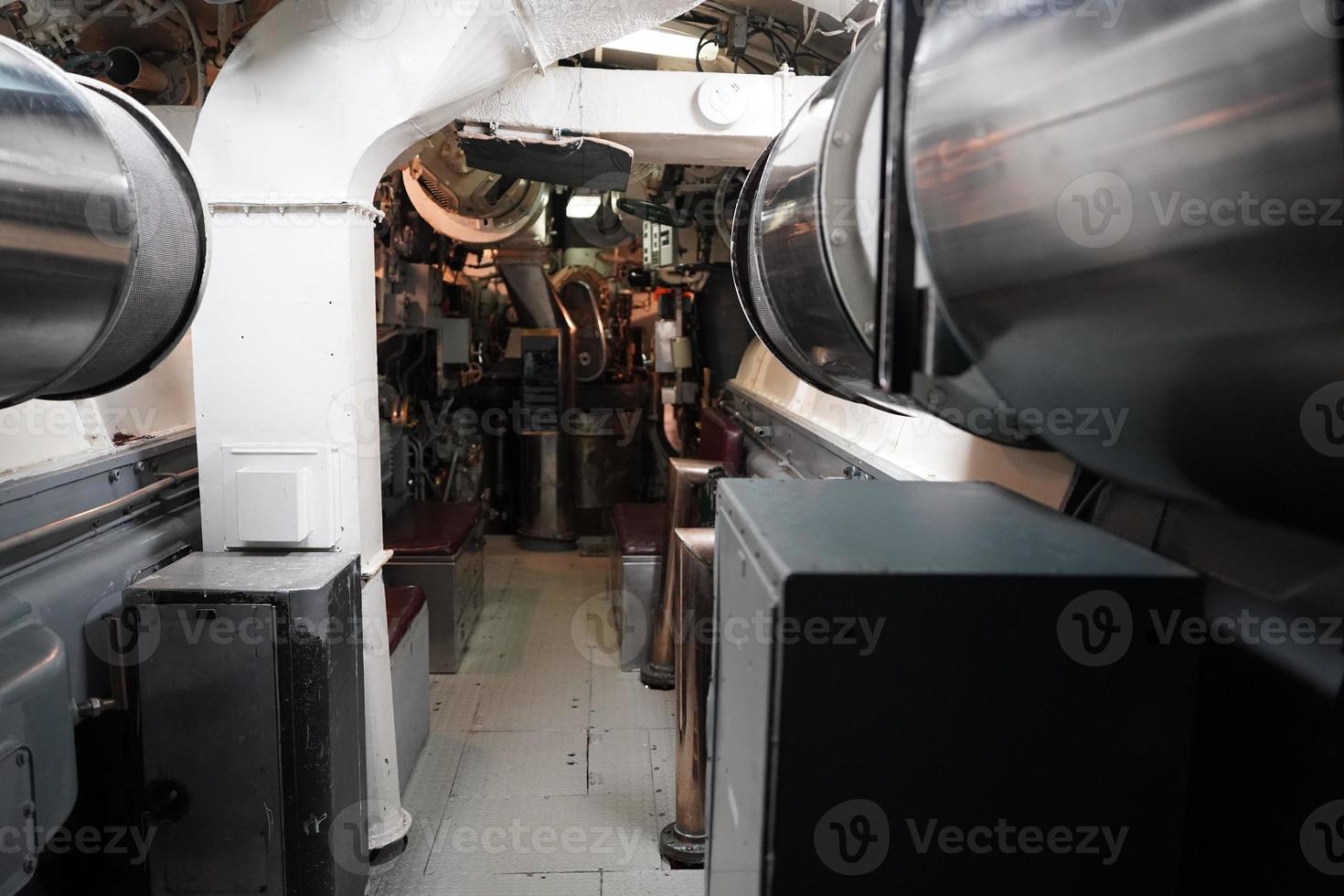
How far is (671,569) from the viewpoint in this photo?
3.56 meters

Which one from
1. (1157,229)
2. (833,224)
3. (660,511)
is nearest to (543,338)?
(660,511)

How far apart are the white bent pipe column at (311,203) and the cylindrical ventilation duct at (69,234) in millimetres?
710

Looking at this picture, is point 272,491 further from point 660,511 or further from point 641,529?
point 660,511

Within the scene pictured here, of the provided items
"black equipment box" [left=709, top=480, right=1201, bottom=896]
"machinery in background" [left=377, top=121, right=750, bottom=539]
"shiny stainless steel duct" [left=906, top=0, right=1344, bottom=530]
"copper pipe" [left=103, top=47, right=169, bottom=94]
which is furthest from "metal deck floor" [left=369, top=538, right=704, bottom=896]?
"copper pipe" [left=103, top=47, right=169, bottom=94]

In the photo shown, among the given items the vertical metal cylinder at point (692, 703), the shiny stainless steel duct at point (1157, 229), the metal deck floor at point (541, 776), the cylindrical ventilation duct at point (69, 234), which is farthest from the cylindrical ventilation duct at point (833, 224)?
the metal deck floor at point (541, 776)

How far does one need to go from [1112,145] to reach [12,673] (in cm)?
179

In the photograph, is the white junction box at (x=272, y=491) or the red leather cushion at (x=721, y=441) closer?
the white junction box at (x=272, y=491)

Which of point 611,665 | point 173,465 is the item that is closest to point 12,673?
point 173,465

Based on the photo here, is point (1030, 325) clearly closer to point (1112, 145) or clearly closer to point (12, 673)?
point (1112, 145)

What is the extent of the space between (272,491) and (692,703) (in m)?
1.32

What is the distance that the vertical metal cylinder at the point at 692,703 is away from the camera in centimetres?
255

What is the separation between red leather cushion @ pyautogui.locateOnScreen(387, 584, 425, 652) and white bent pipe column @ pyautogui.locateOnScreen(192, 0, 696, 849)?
606 mm

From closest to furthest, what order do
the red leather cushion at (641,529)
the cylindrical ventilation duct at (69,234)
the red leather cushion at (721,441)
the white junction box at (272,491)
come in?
the cylindrical ventilation duct at (69,234) < the white junction box at (272,491) < the red leather cushion at (641,529) < the red leather cushion at (721,441)

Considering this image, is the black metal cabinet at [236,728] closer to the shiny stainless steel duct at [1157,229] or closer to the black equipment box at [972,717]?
the black equipment box at [972,717]
